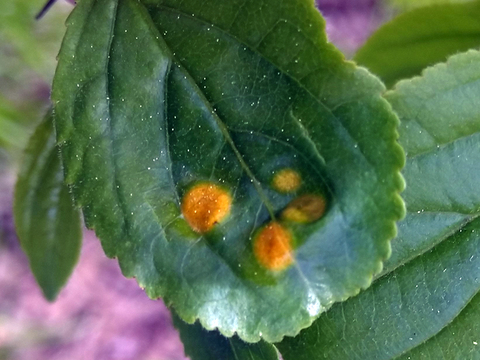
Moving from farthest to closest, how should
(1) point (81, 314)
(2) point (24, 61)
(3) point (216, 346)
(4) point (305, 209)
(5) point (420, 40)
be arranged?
(1) point (81, 314) < (2) point (24, 61) < (5) point (420, 40) < (3) point (216, 346) < (4) point (305, 209)

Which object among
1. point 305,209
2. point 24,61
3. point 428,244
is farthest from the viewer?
point 24,61

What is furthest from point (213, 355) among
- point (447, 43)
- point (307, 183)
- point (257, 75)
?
point (447, 43)

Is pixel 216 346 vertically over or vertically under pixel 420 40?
under

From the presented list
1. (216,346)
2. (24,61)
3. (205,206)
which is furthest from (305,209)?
(24,61)

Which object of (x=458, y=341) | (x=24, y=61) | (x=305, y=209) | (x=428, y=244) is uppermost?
(x=305, y=209)

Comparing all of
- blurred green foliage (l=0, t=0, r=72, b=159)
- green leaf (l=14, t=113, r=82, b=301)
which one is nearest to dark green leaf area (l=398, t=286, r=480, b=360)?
green leaf (l=14, t=113, r=82, b=301)

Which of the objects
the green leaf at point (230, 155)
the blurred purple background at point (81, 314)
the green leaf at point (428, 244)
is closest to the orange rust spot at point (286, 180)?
the green leaf at point (230, 155)

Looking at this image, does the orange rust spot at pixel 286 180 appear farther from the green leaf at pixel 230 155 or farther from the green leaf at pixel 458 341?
the green leaf at pixel 458 341

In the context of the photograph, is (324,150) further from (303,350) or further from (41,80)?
(41,80)

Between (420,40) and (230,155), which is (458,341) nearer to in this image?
(230,155)

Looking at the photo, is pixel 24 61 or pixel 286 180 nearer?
pixel 286 180
